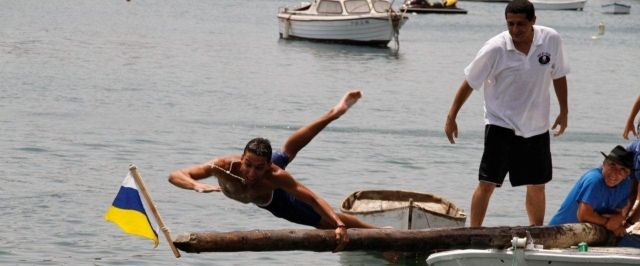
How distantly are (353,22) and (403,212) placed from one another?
44933mm

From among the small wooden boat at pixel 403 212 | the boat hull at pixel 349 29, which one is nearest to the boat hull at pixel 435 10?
the boat hull at pixel 349 29

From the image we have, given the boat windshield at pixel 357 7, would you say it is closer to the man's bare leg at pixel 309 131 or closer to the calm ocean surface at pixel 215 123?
the calm ocean surface at pixel 215 123

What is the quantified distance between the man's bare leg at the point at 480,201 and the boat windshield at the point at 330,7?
4805cm

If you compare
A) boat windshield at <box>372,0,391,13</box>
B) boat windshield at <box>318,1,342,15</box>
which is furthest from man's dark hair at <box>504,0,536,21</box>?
boat windshield at <box>372,0,391,13</box>

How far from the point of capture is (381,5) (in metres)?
62.0

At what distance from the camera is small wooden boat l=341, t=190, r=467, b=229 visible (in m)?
16.2

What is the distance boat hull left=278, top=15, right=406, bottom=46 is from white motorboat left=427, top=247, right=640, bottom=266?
49.0 m

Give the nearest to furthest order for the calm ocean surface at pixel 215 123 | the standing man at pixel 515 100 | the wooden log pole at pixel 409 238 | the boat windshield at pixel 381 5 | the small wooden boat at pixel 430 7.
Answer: the wooden log pole at pixel 409 238, the standing man at pixel 515 100, the calm ocean surface at pixel 215 123, the boat windshield at pixel 381 5, the small wooden boat at pixel 430 7

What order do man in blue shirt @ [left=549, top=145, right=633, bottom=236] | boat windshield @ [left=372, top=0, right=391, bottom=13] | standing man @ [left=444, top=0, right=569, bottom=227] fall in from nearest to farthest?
1. man in blue shirt @ [left=549, top=145, right=633, bottom=236]
2. standing man @ [left=444, top=0, right=569, bottom=227]
3. boat windshield @ [left=372, top=0, right=391, bottom=13]

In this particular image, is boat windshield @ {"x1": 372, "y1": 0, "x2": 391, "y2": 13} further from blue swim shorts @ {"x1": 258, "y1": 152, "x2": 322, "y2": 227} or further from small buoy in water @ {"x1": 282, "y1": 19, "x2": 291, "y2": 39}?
blue swim shorts @ {"x1": 258, "y1": 152, "x2": 322, "y2": 227}

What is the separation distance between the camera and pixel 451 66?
179 ft

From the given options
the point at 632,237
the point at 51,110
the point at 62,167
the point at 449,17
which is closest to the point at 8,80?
the point at 51,110

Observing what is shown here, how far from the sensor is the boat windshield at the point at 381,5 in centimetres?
6163

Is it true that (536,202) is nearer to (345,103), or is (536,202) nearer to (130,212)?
(345,103)
